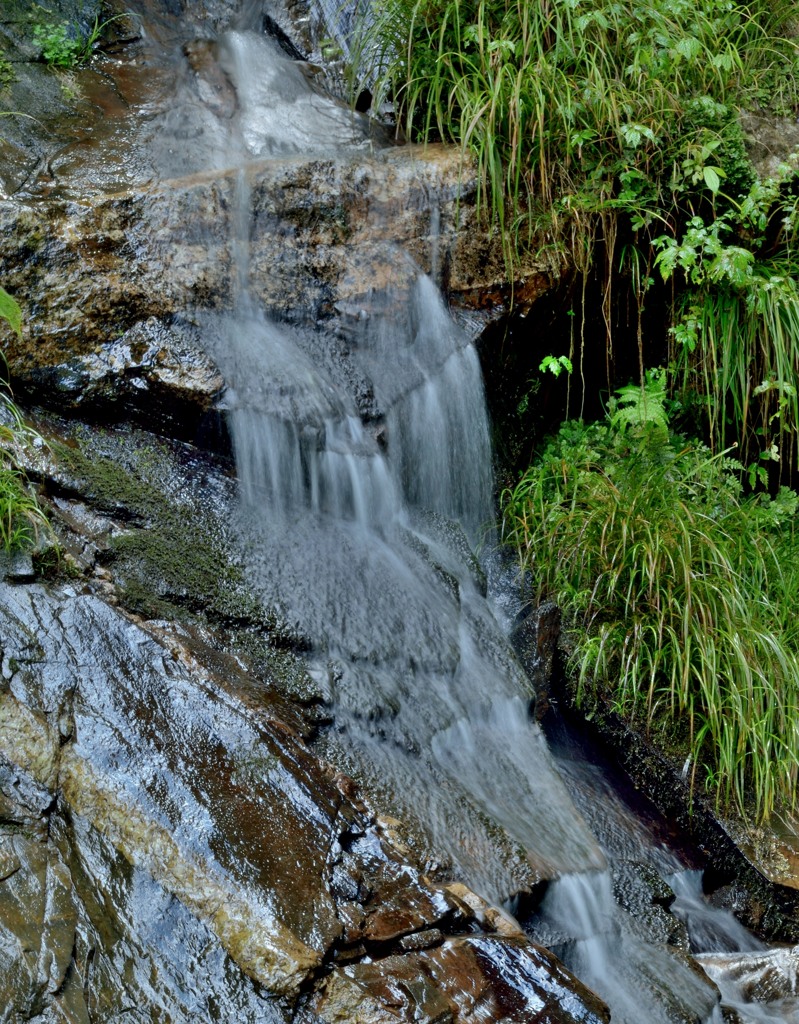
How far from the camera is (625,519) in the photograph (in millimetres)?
4027

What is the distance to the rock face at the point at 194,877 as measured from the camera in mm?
2062

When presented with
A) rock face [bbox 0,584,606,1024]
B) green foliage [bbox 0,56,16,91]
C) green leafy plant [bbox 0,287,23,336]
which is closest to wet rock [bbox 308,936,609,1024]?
rock face [bbox 0,584,606,1024]

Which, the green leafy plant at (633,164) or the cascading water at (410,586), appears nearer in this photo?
the cascading water at (410,586)

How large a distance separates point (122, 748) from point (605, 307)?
11.2ft

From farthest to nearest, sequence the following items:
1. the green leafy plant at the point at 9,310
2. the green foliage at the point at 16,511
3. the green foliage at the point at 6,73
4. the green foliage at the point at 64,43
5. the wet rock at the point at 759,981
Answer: the green foliage at the point at 64,43, the green foliage at the point at 6,73, the wet rock at the point at 759,981, the green foliage at the point at 16,511, the green leafy plant at the point at 9,310

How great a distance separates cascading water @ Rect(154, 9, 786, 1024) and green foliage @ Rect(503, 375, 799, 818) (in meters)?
0.41

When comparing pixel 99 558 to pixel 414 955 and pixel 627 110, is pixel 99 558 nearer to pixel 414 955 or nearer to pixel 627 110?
pixel 414 955

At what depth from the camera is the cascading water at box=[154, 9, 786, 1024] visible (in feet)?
9.58

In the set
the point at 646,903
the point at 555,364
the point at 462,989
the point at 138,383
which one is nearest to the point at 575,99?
the point at 555,364

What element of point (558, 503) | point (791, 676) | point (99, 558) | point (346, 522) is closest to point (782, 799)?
point (791, 676)

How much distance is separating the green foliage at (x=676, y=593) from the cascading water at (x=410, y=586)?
0.41 m

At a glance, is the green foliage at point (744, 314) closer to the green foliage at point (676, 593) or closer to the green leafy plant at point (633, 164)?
the green leafy plant at point (633, 164)

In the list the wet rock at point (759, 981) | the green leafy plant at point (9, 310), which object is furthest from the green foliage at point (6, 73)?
the wet rock at point (759, 981)

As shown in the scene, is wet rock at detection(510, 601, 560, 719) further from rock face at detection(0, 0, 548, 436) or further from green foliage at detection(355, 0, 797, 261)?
green foliage at detection(355, 0, 797, 261)
